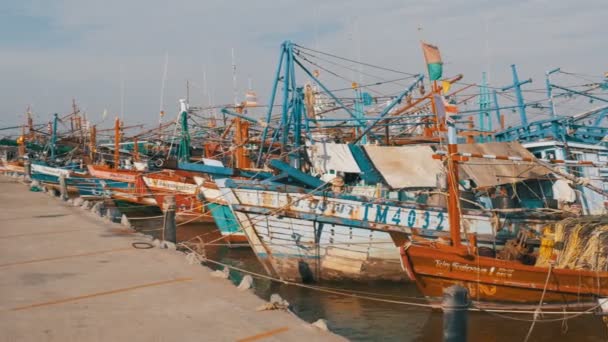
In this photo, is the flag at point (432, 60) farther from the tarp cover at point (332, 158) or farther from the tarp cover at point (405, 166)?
the tarp cover at point (332, 158)

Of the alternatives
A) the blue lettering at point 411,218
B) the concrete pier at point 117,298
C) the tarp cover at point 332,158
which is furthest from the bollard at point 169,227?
the blue lettering at point 411,218

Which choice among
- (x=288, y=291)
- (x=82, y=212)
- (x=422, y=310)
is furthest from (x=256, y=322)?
(x=82, y=212)

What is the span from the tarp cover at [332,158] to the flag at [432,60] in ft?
14.6

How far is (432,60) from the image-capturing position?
12.1 metres

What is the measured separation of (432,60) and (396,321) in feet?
18.3

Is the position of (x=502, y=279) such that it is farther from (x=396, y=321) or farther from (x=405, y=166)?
(x=405, y=166)

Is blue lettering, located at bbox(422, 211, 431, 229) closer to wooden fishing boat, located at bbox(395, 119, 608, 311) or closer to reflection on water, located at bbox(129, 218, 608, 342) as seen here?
reflection on water, located at bbox(129, 218, 608, 342)

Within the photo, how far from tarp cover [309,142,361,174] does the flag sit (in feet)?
14.6

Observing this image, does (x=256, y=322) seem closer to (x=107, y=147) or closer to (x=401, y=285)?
(x=401, y=285)

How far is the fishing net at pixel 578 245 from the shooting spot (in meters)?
11.3

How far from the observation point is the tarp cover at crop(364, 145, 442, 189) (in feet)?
51.6

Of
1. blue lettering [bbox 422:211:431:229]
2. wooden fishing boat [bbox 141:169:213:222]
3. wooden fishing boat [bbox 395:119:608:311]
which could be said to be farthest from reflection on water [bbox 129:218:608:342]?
wooden fishing boat [bbox 141:169:213:222]

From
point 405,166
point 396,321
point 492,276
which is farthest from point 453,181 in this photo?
point 405,166

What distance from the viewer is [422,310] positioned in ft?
42.9
